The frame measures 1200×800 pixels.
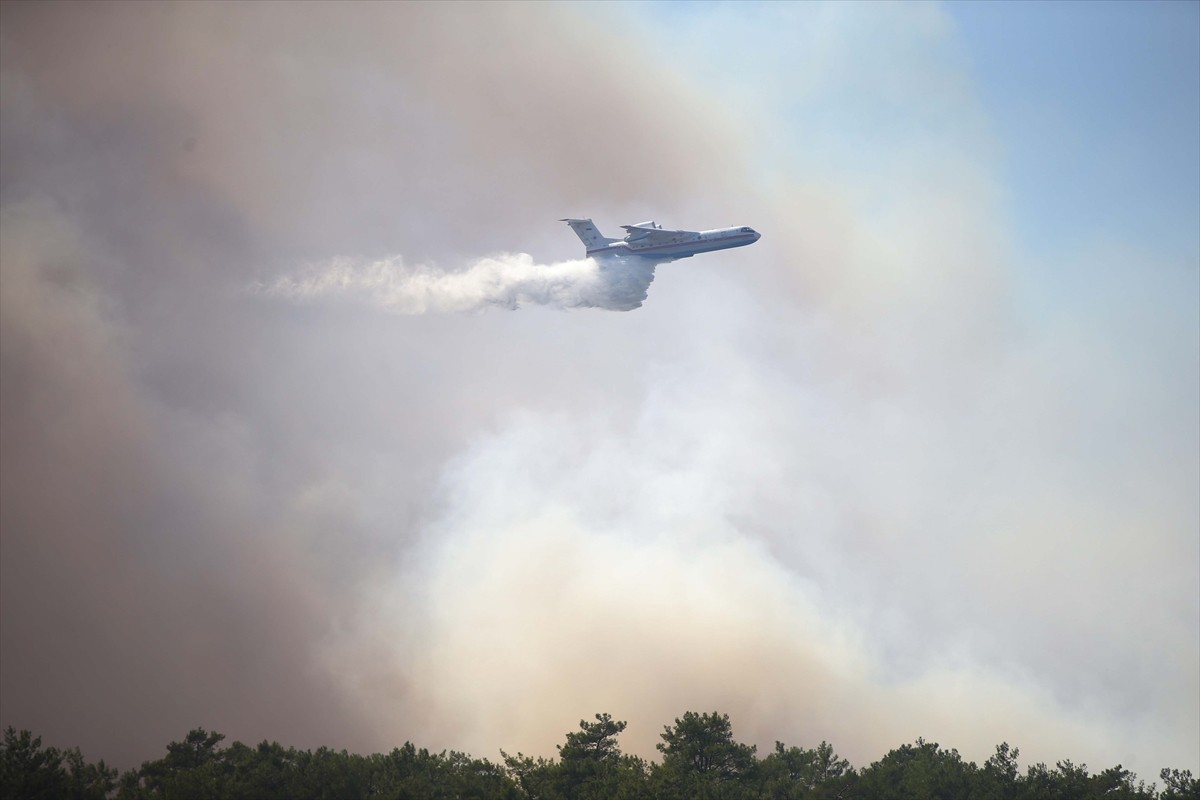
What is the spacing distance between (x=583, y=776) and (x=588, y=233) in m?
68.3

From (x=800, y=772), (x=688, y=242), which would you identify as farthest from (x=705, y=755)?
(x=688, y=242)

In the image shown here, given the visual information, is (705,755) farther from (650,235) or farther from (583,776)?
(650,235)

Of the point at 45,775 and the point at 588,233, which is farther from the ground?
the point at 588,233

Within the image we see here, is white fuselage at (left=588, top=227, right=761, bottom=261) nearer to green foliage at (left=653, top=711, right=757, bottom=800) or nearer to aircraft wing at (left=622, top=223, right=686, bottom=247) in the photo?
aircraft wing at (left=622, top=223, right=686, bottom=247)

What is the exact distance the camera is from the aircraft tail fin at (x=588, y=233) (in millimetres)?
158500

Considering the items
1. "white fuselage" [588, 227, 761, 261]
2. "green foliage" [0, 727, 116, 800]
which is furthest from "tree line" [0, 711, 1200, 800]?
"white fuselage" [588, 227, 761, 261]

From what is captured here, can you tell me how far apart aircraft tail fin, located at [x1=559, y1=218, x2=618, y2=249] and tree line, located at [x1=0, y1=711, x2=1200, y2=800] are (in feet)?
196

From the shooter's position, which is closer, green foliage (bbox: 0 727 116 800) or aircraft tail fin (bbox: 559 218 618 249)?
green foliage (bbox: 0 727 116 800)

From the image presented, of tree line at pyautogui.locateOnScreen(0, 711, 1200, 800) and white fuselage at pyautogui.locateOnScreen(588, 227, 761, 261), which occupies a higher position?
white fuselage at pyautogui.locateOnScreen(588, 227, 761, 261)

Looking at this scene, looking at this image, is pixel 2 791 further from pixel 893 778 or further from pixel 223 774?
pixel 893 778

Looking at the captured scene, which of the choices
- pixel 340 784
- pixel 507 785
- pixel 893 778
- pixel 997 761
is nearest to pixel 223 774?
pixel 340 784

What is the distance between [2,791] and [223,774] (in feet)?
65.7

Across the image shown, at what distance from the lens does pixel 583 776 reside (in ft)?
408

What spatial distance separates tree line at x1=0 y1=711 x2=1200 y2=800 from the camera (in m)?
112
